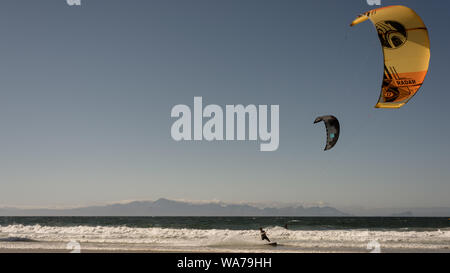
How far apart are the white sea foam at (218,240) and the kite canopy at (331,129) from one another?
4.84 m

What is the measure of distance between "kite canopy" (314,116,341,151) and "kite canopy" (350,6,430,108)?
95.1 inches

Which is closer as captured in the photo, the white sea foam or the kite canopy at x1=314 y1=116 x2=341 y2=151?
the kite canopy at x1=314 y1=116 x2=341 y2=151

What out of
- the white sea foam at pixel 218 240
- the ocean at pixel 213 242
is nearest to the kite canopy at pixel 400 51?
the ocean at pixel 213 242

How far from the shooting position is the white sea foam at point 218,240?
1734 cm

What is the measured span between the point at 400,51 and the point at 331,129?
3.78 meters

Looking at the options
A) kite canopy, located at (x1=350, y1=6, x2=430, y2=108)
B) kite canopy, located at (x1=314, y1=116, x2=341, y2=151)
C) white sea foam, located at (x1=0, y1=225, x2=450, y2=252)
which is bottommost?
white sea foam, located at (x1=0, y1=225, x2=450, y2=252)

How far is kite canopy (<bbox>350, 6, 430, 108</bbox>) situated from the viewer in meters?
12.5

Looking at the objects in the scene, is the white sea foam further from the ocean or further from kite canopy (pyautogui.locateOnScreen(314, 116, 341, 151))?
kite canopy (pyautogui.locateOnScreen(314, 116, 341, 151))

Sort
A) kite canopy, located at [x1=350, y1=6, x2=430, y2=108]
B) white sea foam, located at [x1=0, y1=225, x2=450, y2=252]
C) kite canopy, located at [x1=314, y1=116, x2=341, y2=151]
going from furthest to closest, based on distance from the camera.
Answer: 1. white sea foam, located at [x1=0, y1=225, x2=450, y2=252]
2. kite canopy, located at [x1=314, y1=116, x2=341, y2=151]
3. kite canopy, located at [x1=350, y1=6, x2=430, y2=108]

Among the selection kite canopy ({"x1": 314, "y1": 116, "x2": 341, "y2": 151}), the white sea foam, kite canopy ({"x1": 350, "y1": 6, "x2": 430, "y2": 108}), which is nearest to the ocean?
the white sea foam

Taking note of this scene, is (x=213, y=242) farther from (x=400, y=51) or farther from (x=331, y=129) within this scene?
(x=400, y=51)
